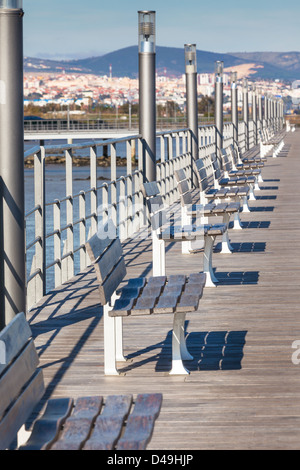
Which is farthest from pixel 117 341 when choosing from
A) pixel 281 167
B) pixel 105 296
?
pixel 281 167

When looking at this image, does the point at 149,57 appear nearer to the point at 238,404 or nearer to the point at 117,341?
the point at 117,341

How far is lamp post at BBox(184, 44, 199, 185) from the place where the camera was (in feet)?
56.0

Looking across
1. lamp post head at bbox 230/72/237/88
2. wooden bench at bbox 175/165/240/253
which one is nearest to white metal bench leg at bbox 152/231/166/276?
wooden bench at bbox 175/165/240/253

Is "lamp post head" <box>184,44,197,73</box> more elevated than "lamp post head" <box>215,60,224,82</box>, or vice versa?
"lamp post head" <box>215,60,224,82</box>

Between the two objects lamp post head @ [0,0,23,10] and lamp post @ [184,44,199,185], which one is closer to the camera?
lamp post head @ [0,0,23,10]

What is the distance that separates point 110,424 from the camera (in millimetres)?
2854

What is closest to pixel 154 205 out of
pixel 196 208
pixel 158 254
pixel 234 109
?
pixel 158 254

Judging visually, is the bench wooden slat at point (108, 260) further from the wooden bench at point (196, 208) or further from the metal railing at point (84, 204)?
the wooden bench at point (196, 208)

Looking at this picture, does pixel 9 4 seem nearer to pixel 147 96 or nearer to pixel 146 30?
pixel 147 96

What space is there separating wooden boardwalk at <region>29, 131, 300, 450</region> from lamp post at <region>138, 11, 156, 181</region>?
2.94 m

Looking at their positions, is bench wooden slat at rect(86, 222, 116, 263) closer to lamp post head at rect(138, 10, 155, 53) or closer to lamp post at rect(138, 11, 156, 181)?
lamp post at rect(138, 11, 156, 181)
